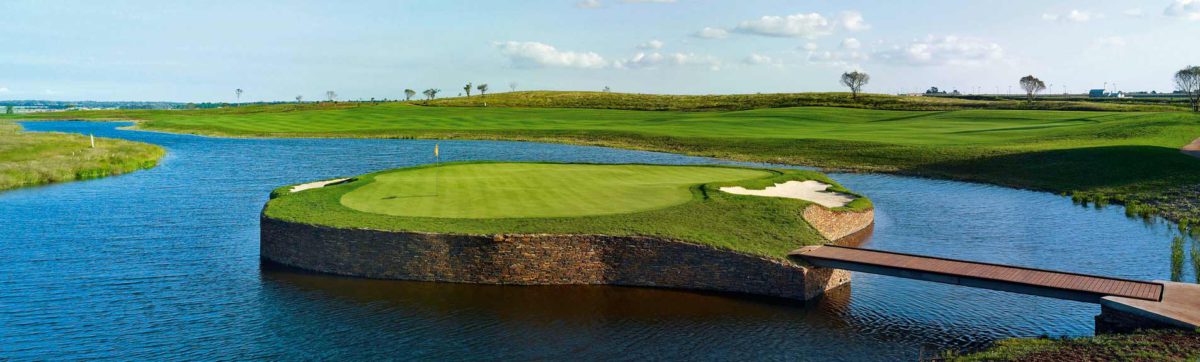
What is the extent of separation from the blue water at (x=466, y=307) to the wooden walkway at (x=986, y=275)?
3.18 feet

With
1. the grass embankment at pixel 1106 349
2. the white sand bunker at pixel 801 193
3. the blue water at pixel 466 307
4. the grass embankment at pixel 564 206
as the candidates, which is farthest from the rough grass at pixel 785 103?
the grass embankment at pixel 1106 349

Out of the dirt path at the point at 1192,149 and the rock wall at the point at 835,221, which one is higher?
the dirt path at the point at 1192,149

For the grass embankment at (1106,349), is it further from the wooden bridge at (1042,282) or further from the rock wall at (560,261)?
the rock wall at (560,261)

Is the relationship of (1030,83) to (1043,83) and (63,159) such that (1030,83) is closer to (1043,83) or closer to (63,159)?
(1043,83)

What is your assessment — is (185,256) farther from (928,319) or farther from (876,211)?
(876,211)

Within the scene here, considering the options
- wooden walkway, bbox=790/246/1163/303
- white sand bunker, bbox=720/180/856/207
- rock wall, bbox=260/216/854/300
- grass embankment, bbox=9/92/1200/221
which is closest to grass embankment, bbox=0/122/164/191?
grass embankment, bbox=9/92/1200/221

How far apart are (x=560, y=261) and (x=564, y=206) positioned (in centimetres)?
511

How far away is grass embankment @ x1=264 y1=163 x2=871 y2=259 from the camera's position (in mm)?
24438

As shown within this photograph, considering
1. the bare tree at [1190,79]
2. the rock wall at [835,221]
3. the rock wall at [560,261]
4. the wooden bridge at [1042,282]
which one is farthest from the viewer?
Result: the bare tree at [1190,79]

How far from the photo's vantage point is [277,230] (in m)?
26.5

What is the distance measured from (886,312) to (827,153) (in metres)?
42.1

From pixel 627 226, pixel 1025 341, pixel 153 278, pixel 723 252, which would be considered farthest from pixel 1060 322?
pixel 153 278

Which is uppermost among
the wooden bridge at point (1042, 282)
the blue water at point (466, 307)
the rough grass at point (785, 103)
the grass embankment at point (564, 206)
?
the rough grass at point (785, 103)

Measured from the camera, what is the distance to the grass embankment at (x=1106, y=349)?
15.3m
